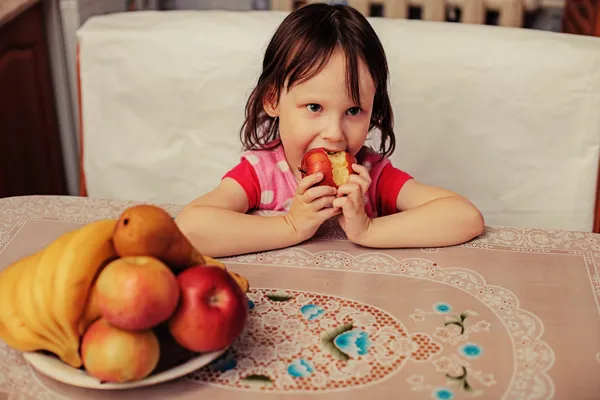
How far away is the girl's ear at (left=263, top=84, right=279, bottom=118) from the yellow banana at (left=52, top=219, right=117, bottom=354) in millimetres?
512

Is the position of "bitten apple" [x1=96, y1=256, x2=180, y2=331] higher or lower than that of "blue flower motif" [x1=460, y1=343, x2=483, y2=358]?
higher

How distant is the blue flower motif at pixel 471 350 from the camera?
0.83 metres

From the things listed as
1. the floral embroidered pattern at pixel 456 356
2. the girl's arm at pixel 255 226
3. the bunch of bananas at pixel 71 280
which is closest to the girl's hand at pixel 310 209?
the girl's arm at pixel 255 226

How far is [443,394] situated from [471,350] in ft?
0.31

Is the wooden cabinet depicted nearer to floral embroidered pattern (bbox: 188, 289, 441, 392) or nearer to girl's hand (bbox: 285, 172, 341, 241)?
girl's hand (bbox: 285, 172, 341, 241)

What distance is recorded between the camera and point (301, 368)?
0.80 m

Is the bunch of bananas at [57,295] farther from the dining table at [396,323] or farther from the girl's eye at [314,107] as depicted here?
the girl's eye at [314,107]

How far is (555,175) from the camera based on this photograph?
156cm

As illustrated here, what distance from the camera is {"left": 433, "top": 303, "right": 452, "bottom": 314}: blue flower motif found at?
3.02 ft

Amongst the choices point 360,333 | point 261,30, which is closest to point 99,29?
point 261,30

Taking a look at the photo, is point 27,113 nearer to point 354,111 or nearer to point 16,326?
point 354,111

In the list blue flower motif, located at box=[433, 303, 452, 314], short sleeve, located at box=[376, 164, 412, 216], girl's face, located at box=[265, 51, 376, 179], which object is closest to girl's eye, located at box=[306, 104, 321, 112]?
girl's face, located at box=[265, 51, 376, 179]

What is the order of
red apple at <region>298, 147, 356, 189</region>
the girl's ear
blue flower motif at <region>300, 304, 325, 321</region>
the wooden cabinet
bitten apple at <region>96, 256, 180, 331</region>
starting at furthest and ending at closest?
the wooden cabinet → the girl's ear → red apple at <region>298, 147, 356, 189</region> → blue flower motif at <region>300, 304, 325, 321</region> → bitten apple at <region>96, 256, 180, 331</region>

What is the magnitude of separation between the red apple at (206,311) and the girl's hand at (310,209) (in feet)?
1.10
